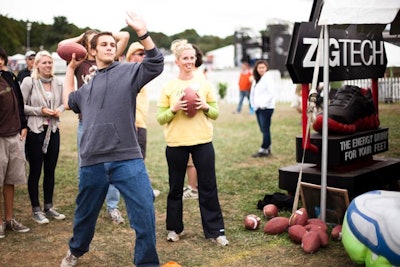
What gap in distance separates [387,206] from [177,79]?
2278 millimetres

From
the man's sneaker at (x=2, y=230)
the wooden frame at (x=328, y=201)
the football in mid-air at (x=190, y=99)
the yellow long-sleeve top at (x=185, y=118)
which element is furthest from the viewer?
the man's sneaker at (x=2, y=230)

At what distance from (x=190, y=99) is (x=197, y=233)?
1.46 meters

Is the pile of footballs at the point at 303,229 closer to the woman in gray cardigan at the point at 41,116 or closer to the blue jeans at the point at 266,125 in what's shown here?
the woman in gray cardigan at the point at 41,116

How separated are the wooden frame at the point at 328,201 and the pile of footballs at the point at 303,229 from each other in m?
0.10

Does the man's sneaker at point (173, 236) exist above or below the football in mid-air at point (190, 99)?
below

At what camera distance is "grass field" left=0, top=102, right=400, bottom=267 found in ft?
14.7

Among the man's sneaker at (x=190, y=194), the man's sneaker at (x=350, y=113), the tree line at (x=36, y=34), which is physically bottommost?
the man's sneaker at (x=190, y=194)

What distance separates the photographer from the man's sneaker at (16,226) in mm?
5418

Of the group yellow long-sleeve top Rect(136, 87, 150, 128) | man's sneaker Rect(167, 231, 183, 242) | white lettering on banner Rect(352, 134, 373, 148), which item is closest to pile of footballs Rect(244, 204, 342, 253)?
man's sneaker Rect(167, 231, 183, 242)

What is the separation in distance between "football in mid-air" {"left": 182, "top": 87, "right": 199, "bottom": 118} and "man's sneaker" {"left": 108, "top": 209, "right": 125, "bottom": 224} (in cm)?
166

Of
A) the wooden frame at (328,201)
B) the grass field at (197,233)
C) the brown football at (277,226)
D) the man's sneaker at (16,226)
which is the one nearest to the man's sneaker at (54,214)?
the grass field at (197,233)

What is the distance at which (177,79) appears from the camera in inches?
197

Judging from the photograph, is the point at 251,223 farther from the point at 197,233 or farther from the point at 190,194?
the point at 190,194

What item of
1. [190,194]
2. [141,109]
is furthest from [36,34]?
[190,194]
